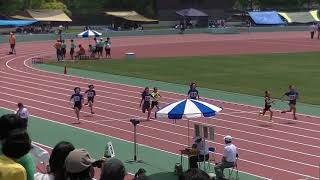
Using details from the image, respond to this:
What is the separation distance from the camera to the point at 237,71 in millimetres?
38844

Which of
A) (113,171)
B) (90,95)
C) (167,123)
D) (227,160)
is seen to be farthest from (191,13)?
(113,171)

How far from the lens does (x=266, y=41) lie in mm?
65000

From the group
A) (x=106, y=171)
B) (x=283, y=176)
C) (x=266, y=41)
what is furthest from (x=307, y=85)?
(x=266, y=41)

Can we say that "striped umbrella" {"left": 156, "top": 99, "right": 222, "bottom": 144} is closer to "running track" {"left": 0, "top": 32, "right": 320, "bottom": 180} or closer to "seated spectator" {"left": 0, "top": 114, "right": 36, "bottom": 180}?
"running track" {"left": 0, "top": 32, "right": 320, "bottom": 180}

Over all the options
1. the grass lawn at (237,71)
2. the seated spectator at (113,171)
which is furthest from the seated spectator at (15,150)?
the grass lawn at (237,71)

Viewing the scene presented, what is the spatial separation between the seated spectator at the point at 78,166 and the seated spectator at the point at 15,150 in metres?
0.35

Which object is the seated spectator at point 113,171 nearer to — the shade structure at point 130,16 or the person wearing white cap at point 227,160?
the person wearing white cap at point 227,160

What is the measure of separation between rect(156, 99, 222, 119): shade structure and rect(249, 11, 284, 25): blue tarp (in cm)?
7590

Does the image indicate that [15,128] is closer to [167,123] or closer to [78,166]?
[78,166]

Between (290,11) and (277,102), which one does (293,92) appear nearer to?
(277,102)

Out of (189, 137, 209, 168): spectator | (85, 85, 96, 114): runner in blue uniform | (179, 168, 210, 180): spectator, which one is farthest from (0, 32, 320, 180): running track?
(179, 168, 210, 180): spectator

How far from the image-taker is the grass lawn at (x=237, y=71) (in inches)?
1248

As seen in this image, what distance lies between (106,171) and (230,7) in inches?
3906

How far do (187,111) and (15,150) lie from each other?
33.3ft
